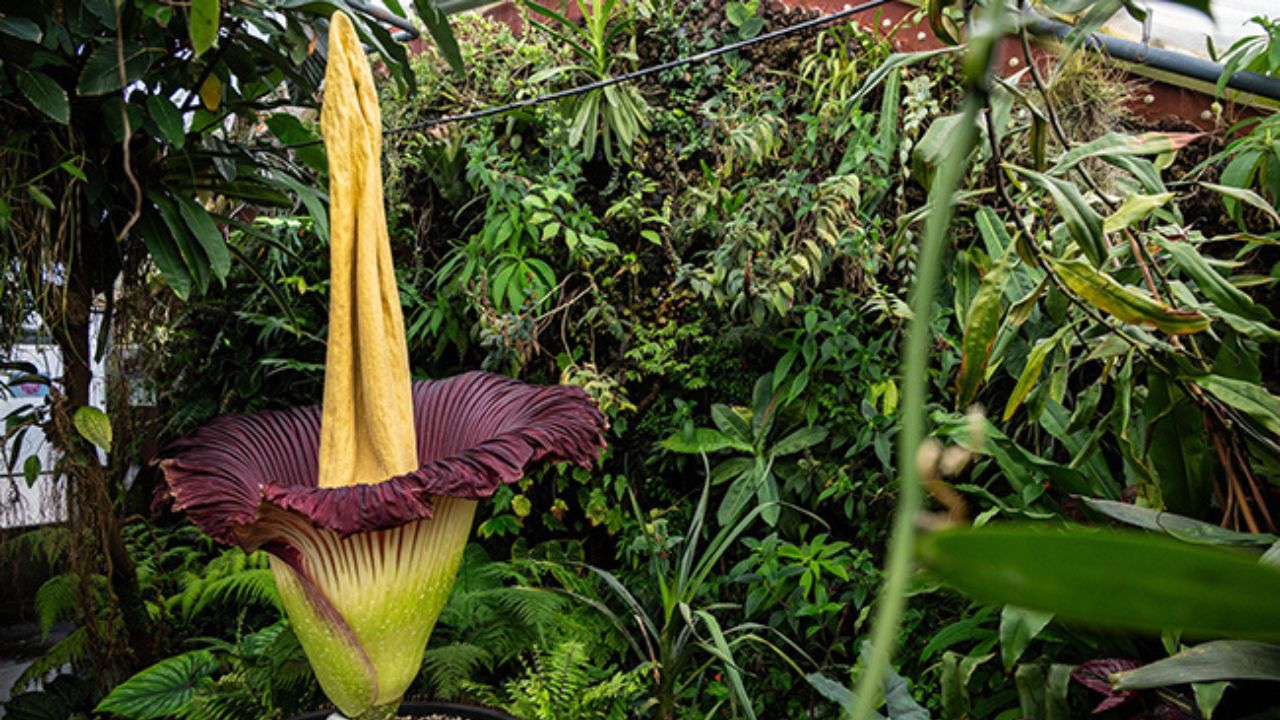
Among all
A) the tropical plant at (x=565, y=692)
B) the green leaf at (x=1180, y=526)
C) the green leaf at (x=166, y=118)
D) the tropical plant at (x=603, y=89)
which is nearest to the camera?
the green leaf at (x=1180, y=526)

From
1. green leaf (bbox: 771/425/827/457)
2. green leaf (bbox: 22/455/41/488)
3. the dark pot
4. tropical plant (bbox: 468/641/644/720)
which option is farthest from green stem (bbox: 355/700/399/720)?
green leaf (bbox: 771/425/827/457)

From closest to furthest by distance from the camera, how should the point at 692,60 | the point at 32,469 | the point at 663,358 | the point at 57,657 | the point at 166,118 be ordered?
the point at 166,118 → the point at 32,469 → the point at 57,657 → the point at 692,60 → the point at 663,358

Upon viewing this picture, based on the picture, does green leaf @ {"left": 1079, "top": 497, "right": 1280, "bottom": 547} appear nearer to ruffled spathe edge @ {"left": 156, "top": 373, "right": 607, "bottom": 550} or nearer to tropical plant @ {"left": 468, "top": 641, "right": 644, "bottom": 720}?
ruffled spathe edge @ {"left": 156, "top": 373, "right": 607, "bottom": 550}

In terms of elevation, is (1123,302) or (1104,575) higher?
(1104,575)

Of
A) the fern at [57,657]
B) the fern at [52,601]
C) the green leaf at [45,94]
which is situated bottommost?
the fern at [57,657]

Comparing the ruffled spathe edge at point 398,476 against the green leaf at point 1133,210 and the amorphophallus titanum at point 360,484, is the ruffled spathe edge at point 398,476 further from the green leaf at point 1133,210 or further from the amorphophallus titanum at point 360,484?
the green leaf at point 1133,210

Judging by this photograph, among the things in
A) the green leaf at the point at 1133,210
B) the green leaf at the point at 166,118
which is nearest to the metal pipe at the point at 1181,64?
the green leaf at the point at 1133,210

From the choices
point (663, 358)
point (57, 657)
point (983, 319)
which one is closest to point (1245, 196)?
point (983, 319)

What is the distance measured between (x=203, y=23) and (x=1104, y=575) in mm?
977

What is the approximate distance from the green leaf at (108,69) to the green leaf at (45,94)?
23 mm

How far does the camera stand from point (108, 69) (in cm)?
103

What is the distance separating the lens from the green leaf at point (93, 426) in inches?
46.8

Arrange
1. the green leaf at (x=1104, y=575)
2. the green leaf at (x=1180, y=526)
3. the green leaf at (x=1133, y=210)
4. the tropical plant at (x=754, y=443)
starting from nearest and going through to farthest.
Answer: the green leaf at (x=1104, y=575)
the green leaf at (x=1133, y=210)
the green leaf at (x=1180, y=526)
the tropical plant at (x=754, y=443)

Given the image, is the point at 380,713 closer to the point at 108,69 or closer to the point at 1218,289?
the point at 108,69
